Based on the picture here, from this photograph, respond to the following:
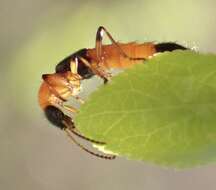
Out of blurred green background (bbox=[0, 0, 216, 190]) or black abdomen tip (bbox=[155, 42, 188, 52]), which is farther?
blurred green background (bbox=[0, 0, 216, 190])

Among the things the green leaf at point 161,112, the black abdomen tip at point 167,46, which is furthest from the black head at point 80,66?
the green leaf at point 161,112

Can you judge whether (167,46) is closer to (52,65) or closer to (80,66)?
(80,66)

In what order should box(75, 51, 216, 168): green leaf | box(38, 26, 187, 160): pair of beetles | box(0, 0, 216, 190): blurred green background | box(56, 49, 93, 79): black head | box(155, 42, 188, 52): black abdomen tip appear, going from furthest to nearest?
box(0, 0, 216, 190): blurred green background → box(56, 49, 93, 79): black head → box(38, 26, 187, 160): pair of beetles → box(155, 42, 188, 52): black abdomen tip → box(75, 51, 216, 168): green leaf

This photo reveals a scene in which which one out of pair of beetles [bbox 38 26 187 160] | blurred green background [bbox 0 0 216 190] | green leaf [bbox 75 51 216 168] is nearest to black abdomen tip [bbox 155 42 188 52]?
pair of beetles [bbox 38 26 187 160]

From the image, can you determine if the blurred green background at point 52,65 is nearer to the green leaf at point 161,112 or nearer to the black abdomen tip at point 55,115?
the black abdomen tip at point 55,115

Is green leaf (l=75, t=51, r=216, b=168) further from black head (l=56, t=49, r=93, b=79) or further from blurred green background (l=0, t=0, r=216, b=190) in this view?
blurred green background (l=0, t=0, r=216, b=190)

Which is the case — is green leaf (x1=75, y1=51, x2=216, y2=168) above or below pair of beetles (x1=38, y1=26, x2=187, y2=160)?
above
